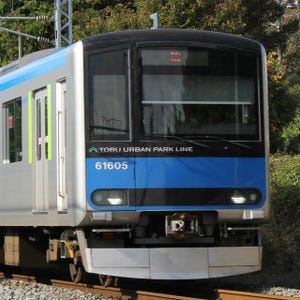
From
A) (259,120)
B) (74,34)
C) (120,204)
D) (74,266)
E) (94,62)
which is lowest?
(74,266)

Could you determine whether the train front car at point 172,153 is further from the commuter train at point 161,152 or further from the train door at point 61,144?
the train door at point 61,144

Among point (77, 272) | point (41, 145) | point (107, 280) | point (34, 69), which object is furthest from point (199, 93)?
point (77, 272)

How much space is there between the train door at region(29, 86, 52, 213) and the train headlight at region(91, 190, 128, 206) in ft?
3.83

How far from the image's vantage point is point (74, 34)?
23.3 metres

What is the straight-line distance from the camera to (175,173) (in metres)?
8.52

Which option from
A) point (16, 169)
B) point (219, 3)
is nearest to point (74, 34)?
point (219, 3)

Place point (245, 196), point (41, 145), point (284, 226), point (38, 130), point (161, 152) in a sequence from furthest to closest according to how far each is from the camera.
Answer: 1. point (284, 226)
2. point (38, 130)
3. point (41, 145)
4. point (245, 196)
5. point (161, 152)

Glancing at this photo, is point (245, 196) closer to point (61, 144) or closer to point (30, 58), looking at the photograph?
point (61, 144)

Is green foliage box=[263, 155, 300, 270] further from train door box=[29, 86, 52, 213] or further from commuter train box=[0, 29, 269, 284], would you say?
train door box=[29, 86, 52, 213]

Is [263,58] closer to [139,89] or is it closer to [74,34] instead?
[139,89]

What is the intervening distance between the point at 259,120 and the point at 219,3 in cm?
1097

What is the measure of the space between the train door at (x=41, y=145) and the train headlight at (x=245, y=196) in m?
2.33

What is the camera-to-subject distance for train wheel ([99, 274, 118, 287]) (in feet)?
31.3

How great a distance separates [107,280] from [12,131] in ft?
8.28
